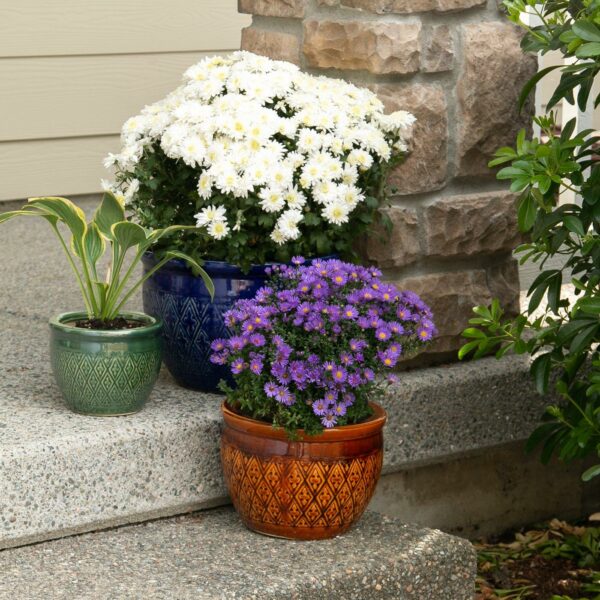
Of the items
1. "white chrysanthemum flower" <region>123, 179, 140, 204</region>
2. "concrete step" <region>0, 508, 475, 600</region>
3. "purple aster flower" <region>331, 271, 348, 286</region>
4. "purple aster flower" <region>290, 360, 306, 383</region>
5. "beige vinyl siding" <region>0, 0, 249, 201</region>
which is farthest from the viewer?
"beige vinyl siding" <region>0, 0, 249, 201</region>

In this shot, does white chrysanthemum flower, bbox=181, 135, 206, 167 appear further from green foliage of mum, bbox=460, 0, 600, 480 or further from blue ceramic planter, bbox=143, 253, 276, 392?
green foliage of mum, bbox=460, 0, 600, 480

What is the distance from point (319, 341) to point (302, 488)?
257 mm

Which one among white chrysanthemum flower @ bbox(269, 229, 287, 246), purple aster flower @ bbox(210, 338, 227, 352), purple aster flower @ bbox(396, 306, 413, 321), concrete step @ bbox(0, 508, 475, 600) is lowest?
concrete step @ bbox(0, 508, 475, 600)

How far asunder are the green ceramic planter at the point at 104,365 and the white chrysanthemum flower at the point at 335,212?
14.7 inches

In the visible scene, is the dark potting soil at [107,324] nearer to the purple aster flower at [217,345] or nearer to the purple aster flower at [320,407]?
the purple aster flower at [217,345]

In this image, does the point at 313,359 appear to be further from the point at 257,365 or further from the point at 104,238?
the point at 104,238

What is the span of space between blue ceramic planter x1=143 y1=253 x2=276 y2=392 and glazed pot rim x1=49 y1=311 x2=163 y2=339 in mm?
69

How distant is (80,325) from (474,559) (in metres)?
0.85

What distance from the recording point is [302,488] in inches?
83.9

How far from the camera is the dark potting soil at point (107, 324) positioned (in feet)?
7.47

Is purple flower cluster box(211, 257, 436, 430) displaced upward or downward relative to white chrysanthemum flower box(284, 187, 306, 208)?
downward

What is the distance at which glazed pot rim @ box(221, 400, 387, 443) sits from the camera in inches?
83.4

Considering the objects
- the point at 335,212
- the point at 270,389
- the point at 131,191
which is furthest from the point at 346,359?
the point at 131,191

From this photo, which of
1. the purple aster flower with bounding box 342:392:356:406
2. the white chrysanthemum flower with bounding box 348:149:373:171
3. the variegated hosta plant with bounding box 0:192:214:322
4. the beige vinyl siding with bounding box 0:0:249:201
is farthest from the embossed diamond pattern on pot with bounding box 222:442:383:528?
the beige vinyl siding with bounding box 0:0:249:201
